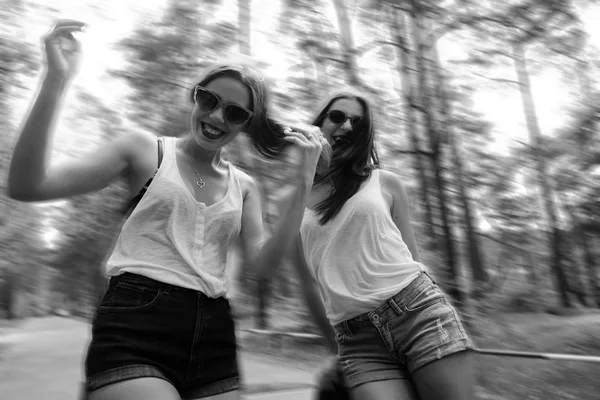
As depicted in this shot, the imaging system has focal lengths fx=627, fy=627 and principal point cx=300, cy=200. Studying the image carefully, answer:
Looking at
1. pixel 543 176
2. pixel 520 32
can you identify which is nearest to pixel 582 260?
pixel 543 176

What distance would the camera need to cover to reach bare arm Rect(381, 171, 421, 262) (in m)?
2.43

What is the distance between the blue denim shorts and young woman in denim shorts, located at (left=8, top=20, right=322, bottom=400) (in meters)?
0.46

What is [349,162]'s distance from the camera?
241 cm

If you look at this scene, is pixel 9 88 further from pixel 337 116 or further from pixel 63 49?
pixel 63 49

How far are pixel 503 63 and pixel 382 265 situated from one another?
711 centimetres

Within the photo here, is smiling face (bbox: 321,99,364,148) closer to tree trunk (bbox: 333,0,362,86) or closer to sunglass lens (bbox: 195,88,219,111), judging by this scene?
sunglass lens (bbox: 195,88,219,111)

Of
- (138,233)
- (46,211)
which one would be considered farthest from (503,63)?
(46,211)

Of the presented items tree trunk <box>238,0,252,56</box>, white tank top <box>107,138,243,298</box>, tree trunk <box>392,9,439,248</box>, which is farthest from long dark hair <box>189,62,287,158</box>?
tree trunk <box>238,0,252,56</box>

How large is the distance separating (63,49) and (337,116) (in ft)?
3.78

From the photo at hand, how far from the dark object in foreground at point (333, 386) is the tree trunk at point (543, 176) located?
22.6 feet

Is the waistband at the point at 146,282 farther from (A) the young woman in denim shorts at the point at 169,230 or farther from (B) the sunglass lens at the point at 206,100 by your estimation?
(B) the sunglass lens at the point at 206,100

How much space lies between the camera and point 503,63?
852 centimetres

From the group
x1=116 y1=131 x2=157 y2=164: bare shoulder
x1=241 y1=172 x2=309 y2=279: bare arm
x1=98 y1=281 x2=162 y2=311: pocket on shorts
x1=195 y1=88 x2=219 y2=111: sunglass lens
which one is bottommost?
x1=98 y1=281 x2=162 y2=311: pocket on shorts

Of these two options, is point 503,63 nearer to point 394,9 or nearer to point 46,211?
point 394,9
